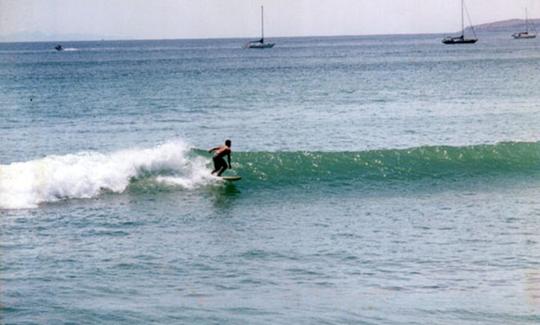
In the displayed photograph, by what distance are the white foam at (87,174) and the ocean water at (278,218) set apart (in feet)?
0.20

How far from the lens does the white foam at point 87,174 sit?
21.9 m

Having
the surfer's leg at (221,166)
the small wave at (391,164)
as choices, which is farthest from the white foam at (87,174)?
the small wave at (391,164)

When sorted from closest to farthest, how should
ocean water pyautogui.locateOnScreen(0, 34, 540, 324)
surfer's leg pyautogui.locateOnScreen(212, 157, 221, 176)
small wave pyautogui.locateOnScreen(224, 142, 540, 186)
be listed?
1. ocean water pyautogui.locateOnScreen(0, 34, 540, 324)
2. surfer's leg pyautogui.locateOnScreen(212, 157, 221, 176)
3. small wave pyautogui.locateOnScreen(224, 142, 540, 186)

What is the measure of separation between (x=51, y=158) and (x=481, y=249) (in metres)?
14.2

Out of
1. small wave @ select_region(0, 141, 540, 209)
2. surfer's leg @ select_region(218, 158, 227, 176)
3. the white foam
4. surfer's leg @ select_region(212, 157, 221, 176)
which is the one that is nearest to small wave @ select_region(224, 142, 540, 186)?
small wave @ select_region(0, 141, 540, 209)

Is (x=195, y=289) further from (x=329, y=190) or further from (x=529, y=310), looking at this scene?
(x=329, y=190)

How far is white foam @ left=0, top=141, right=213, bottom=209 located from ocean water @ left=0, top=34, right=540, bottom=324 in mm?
62

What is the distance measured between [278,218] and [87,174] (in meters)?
6.76

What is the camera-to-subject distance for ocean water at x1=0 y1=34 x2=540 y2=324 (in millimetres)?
12758

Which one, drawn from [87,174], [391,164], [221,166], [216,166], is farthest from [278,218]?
[391,164]

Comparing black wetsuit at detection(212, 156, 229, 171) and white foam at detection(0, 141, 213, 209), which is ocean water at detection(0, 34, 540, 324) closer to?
white foam at detection(0, 141, 213, 209)

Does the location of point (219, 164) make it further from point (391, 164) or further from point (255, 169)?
point (391, 164)

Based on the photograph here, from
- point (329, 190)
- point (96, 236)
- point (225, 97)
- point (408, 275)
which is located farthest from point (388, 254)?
point (225, 97)

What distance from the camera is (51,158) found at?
2509 centimetres
